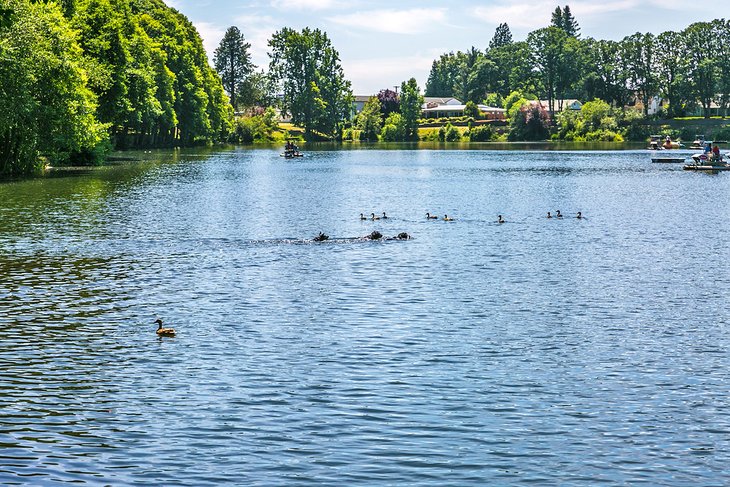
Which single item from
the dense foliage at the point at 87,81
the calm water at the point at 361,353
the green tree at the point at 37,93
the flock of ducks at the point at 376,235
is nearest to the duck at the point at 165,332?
the flock of ducks at the point at 376,235

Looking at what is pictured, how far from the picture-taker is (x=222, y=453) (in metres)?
19.2

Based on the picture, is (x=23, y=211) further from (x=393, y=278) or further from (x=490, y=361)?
(x=490, y=361)

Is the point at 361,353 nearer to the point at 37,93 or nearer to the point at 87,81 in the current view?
the point at 37,93

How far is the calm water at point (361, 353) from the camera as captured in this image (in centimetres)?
1898

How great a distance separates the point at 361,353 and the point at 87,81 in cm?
7931


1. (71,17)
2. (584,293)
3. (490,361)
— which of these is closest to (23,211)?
(584,293)

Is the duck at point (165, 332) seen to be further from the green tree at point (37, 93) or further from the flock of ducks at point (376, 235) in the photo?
the green tree at point (37, 93)

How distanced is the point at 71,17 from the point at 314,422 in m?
102

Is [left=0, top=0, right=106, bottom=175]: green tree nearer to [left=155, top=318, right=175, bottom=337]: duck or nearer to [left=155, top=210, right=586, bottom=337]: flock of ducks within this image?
[left=155, top=210, right=586, bottom=337]: flock of ducks

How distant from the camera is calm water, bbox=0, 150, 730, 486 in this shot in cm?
1898

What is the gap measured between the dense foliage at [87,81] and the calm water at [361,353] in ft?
37.4

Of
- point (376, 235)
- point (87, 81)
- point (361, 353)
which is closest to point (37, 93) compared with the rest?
point (87, 81)

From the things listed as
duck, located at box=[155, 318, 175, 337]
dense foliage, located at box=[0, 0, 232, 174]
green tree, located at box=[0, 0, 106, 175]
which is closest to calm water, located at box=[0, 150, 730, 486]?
duck, located at box=[155, 318, 175, 337]

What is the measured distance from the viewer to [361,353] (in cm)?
2700
